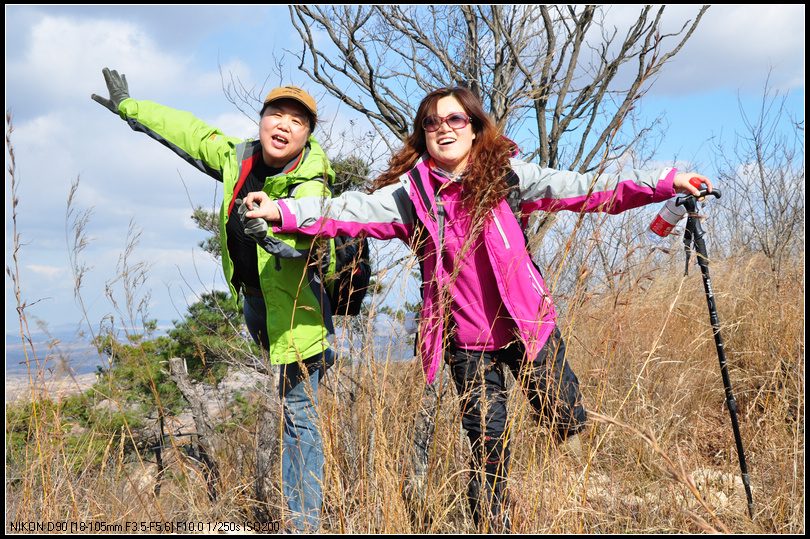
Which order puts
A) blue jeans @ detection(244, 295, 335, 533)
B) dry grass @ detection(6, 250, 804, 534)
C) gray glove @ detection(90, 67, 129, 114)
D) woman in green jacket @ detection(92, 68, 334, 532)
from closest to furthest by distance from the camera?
dry grass @ detection(6, 250, 804, 534) < blue jeans @ detection(244, 295, 335, 533) < woman in green jacket @ detection(92, 68, 334, 532) < gray glove @ detection(90, 67, 129, 114)

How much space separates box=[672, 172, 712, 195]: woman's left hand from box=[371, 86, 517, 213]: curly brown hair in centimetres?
65

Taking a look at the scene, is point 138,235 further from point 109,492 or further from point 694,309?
point 694,309

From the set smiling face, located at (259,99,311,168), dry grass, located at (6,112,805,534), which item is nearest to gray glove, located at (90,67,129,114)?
smiling face, located at (259,99,311,168)

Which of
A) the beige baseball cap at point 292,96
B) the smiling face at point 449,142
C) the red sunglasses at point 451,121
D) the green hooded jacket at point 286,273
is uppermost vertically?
the beige baseball cap at point 292,96

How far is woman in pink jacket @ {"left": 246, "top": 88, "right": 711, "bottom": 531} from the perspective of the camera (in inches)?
75.7

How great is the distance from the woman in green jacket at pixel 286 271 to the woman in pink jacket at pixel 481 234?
275mm

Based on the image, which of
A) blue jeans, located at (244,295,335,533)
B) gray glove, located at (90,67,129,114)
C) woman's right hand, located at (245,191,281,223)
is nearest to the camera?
woman's right hand, located at (245,191,281,223)

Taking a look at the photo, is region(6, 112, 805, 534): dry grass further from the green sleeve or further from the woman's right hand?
the green sleeve

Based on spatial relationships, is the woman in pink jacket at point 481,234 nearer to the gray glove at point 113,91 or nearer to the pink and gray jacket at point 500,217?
the pink and gray jacket at point 500,217

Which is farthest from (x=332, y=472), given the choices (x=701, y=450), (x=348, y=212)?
(x=701, y=450)

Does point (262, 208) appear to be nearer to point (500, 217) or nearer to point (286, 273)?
point (286, 273)

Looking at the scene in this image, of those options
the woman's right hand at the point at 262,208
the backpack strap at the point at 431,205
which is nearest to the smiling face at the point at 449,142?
the backpack strap at the point at 431,205

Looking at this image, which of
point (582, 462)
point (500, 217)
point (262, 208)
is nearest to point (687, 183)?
point (500, 217)

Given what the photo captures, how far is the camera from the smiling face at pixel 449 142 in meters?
2.19
